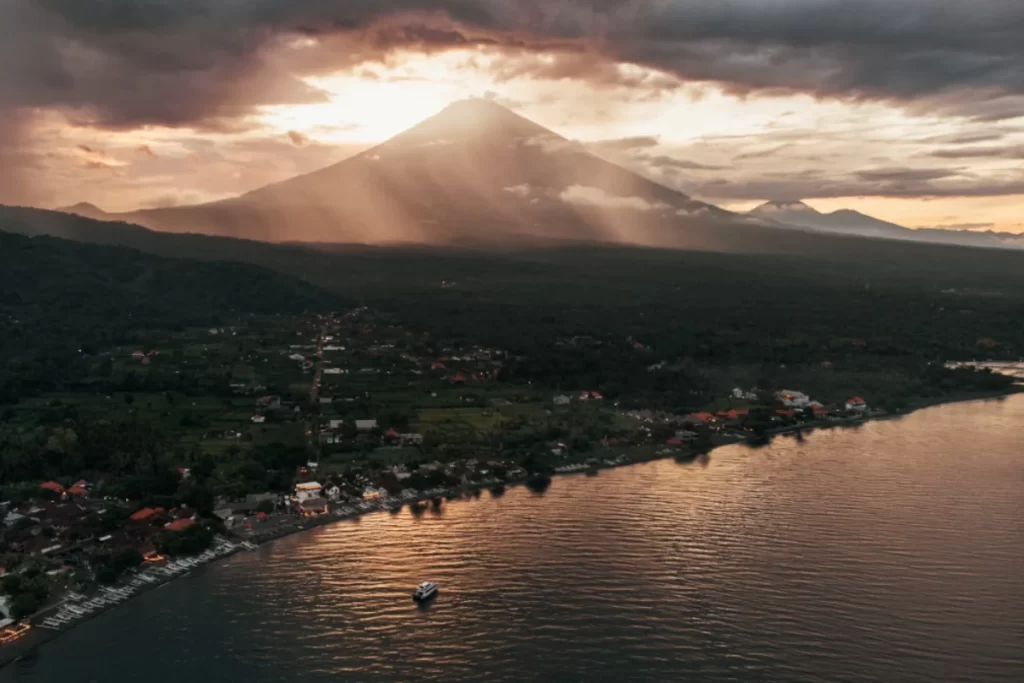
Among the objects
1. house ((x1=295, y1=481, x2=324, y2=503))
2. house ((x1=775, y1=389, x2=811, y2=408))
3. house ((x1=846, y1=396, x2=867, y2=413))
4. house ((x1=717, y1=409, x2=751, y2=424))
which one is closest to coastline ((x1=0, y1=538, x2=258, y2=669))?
house ((x1=295, y1=481, x2=324, y2=503))

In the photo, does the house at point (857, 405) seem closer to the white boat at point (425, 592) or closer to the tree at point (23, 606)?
the white boat at point (425, 592)

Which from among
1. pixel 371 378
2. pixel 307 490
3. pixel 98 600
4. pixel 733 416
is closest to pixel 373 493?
pixel 307 490

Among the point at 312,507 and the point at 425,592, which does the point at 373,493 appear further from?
the point at 425,592

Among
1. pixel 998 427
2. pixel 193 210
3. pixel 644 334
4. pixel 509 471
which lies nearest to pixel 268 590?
pixel 509 471

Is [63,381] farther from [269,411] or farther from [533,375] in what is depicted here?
[533,375]

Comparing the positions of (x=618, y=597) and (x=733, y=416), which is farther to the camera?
(x=733, y=416)

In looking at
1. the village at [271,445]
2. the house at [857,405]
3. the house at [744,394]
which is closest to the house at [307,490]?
the village at [271,445]
